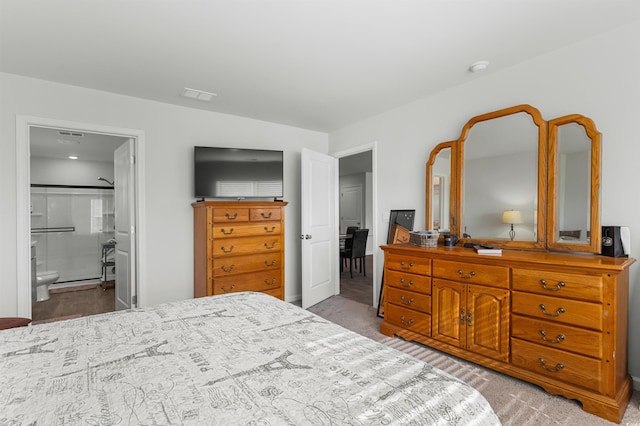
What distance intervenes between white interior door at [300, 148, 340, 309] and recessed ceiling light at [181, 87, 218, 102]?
1242mm

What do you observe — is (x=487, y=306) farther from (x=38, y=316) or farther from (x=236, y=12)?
(x=38, y=316)

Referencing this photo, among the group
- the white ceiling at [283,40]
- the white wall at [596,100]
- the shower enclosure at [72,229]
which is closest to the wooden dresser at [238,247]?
the white ceiling at [283,40]

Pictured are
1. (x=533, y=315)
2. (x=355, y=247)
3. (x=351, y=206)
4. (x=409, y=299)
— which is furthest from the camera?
(x=351, y=206)

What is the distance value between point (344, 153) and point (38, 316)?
434 cm

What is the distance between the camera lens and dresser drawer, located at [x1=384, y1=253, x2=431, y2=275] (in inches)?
106

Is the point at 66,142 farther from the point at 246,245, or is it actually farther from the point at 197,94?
the point at 246,245

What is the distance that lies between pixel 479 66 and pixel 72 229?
268 inches

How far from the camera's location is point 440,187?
3.11 metres

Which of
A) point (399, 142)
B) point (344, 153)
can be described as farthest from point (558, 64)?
point (344, 153)

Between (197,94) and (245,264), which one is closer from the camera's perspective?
(197,94)

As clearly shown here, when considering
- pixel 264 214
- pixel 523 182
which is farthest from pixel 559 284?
pixel 264 214

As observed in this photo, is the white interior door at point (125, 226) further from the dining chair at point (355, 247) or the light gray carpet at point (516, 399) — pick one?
the dining chair at point (355, 247)

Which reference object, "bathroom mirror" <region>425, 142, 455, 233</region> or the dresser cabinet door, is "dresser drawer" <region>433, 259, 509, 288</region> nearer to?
the dresser cabinet door

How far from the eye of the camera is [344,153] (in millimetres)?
4398
